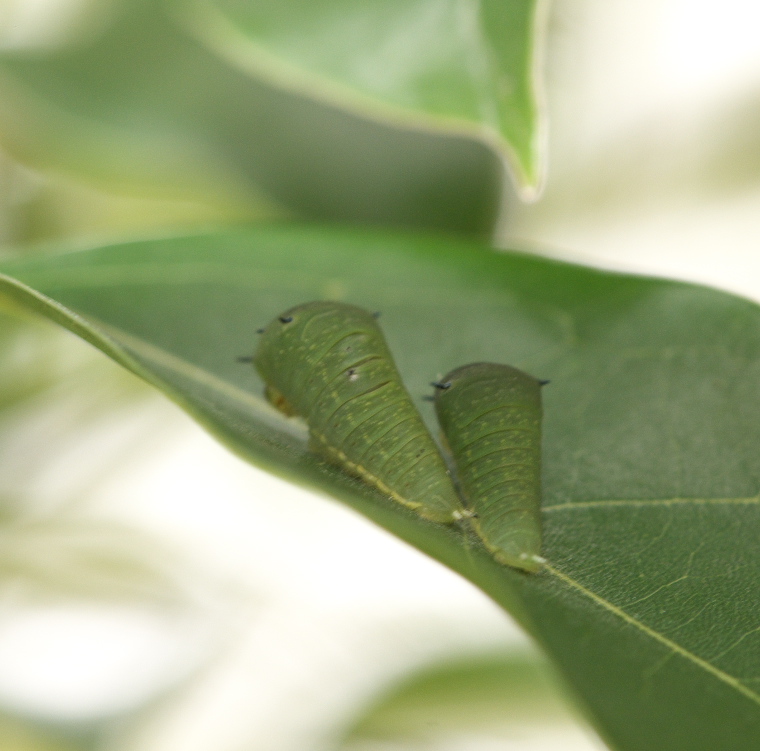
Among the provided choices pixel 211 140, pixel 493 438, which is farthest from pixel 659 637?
pixel 211 140

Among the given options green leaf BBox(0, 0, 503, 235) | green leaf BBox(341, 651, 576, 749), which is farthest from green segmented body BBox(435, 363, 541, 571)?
green leaf BBox(0, 0, 503, 235)

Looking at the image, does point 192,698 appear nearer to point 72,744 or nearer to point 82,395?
point 72,744

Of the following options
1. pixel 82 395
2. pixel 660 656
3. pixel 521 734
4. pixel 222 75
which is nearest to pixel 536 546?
pixel 660 656

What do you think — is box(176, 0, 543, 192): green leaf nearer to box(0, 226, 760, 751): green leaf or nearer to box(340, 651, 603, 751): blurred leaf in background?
box(0, 226, 760, 751): green leaf

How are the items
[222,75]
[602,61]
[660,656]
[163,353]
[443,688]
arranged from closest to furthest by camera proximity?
[660,656]
[163,353]
[443,688]
[222,75]
[602,61]

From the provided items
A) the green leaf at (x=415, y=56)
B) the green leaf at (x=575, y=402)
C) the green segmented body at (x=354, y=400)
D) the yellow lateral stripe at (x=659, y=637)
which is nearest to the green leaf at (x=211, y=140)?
the green leaf at (x=415, y=56)
